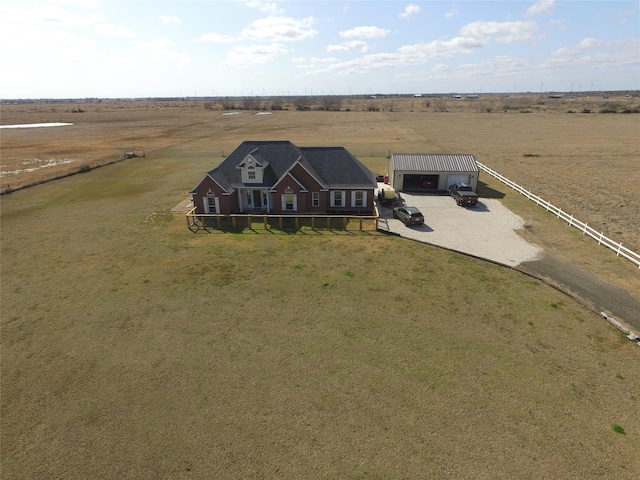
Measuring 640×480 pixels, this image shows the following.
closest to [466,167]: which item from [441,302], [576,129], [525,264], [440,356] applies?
[525,264]

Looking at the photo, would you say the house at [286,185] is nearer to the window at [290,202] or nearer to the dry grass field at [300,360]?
the window at [290,202]

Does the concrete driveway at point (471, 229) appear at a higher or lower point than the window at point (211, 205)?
lower

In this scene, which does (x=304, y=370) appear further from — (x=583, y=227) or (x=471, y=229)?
(x=583, y=227)

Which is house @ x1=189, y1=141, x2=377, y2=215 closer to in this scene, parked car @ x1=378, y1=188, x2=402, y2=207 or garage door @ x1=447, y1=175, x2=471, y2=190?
parked car @ x1=378, y1=188, x2=402, y2=207

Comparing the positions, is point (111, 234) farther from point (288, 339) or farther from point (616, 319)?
point (616, 319)

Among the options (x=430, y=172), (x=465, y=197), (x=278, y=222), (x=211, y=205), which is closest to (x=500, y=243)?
(x=465, y=197)

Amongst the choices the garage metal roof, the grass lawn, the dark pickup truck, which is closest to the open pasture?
the garage metal roof

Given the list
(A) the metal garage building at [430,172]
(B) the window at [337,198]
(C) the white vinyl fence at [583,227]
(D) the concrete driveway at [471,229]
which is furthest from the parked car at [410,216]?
(C) the white vinyl fence at [583,227]
